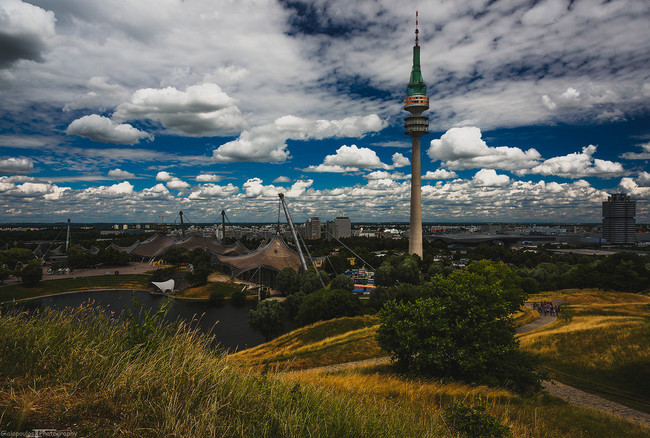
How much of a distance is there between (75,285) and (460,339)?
7658cm

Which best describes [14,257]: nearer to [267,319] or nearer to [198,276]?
[198,276]

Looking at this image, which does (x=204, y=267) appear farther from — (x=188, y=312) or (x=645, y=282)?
(x=645, y=282)

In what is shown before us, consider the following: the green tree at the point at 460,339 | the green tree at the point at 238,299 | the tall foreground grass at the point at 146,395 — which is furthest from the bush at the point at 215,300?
the tall foreground grass at the point at 146,395

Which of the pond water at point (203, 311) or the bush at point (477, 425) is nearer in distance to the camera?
the bush at point (477, 425)

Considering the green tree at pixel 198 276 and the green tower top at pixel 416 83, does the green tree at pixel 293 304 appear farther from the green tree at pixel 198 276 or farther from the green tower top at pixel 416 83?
the green tower top at pixel 416 83

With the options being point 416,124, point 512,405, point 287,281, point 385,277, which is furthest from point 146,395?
point 416,124

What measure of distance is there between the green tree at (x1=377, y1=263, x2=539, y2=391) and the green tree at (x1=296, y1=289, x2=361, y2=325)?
2129 cm

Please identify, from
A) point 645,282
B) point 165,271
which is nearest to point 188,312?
point 165,271

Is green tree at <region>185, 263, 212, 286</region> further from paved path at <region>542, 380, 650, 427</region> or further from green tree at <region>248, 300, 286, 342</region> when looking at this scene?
paved path at <region>542, 380, 650, 427</region>

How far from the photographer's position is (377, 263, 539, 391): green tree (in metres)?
14.9

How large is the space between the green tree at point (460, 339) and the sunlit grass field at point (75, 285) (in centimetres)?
6582

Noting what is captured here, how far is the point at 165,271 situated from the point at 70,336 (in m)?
73.2

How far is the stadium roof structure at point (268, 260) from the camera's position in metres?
70.2

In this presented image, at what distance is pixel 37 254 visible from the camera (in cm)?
10569
